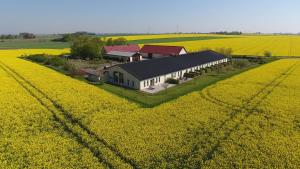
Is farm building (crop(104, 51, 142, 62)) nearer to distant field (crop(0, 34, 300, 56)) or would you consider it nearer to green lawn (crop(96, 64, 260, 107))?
green lawn (crop(96, 64, 260, 107))

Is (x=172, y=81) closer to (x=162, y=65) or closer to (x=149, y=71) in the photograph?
(x=149, y=71)

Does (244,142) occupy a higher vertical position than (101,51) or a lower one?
lower

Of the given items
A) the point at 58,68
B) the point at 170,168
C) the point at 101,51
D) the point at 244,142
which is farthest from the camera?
the point at 101,51

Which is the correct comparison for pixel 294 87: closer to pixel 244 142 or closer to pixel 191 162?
pixel 244 142

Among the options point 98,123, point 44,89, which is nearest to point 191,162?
point 98,123

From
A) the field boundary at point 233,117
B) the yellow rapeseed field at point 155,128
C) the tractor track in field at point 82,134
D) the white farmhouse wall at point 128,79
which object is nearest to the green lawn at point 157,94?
the white farmhouse wall at point 128,79

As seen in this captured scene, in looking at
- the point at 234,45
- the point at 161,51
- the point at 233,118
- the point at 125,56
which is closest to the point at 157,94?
the point at 233,118

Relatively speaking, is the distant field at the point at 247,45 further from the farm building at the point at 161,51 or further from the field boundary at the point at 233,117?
the field boundary at the point at 233,117
